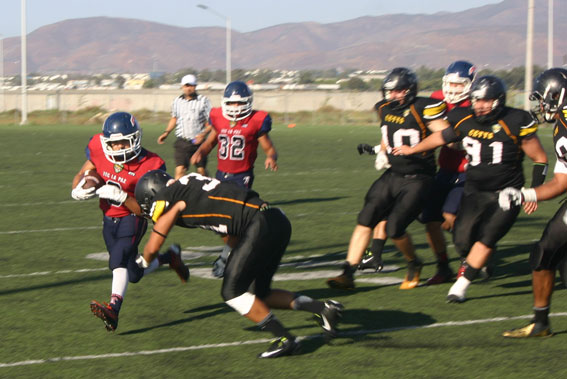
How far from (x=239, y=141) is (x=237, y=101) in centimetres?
42

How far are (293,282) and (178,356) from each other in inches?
95.7

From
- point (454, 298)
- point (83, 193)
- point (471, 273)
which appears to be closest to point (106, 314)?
point (83, 193)

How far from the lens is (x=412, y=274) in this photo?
790 centimetres

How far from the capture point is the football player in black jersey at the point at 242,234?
225 inches

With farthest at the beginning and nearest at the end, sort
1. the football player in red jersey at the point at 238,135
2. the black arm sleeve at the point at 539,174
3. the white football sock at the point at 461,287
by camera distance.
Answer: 1. the football player in red jersey at the point at 238,135
2. the white football sock at the point at 461,287
3. the black arm sleeve at the point at 539,174

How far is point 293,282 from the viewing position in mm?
8164

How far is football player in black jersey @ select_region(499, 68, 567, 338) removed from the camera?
19.3ft

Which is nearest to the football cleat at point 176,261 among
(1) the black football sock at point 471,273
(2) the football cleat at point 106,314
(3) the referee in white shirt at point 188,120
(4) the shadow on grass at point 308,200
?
(2) the football cleat at point 106,314

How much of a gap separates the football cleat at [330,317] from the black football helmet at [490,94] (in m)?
2.18

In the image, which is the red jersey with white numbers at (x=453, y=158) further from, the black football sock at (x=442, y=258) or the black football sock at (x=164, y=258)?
the black football sock at (x=164, y=258)

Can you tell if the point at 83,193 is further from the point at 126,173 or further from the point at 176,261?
the point at 176,261

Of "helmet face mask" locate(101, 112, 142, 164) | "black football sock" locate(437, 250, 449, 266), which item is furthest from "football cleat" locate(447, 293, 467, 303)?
"helmet face mask" locate(101, 112, 142, 164)

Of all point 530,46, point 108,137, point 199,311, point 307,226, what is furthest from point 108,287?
point 530,46

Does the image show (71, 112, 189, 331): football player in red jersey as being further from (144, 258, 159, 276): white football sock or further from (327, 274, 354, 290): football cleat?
(327, 274, 354, 290): football cleat
